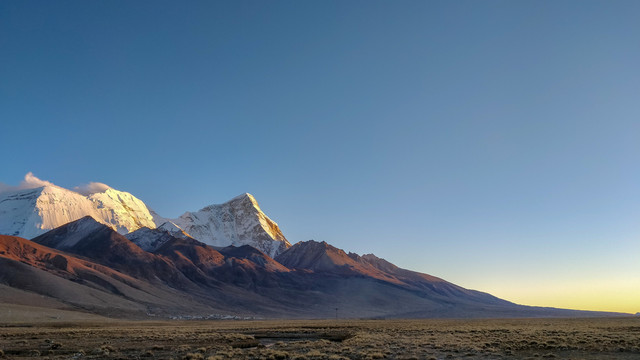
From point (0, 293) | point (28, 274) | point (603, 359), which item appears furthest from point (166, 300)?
point (603, 359)

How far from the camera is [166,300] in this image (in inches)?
6535

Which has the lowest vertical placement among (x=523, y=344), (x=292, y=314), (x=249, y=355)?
(x=292, y=314)

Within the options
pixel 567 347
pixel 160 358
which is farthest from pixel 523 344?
pixel 160 358

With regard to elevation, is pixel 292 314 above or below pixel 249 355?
below

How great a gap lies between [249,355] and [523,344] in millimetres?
21504

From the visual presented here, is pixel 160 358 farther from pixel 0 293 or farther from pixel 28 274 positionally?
pixel 28 274

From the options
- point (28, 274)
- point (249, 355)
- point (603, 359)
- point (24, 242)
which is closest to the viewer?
point (603, 359)

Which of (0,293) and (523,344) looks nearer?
(523,344)

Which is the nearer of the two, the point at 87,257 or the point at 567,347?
the point at 567,347

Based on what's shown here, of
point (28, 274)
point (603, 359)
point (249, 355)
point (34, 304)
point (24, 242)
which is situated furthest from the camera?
point (24, 242)

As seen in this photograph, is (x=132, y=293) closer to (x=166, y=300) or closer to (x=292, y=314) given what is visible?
(x=166, y=300)

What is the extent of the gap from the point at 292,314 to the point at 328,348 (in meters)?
159

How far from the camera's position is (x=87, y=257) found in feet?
654

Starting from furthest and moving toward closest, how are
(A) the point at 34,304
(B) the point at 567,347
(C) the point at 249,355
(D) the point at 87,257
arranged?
(D) the point at 87,257 → (A) the point at 34,304 → (B) the point at 567,347 → (C) the point at 249,355
